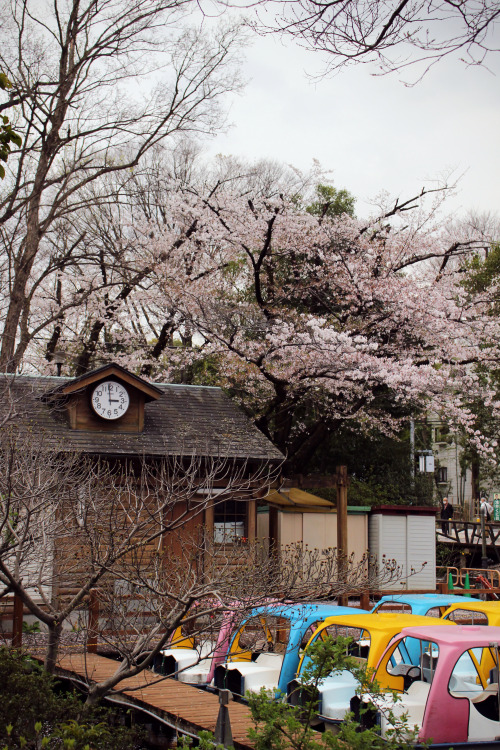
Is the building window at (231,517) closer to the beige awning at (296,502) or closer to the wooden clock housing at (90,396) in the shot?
the beige awning at (296,502)

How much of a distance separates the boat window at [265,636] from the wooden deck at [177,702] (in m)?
1.01

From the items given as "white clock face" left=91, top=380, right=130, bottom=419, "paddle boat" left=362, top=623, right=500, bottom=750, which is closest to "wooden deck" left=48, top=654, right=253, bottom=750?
"paddle boat" left=362, top=623, right=500, bottom=750

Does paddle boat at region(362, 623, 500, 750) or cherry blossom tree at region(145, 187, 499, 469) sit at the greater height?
cherry blossom tree at region(145, 187, 499, 469)

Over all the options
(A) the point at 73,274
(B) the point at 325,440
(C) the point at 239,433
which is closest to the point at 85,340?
(A) the point at 73,274

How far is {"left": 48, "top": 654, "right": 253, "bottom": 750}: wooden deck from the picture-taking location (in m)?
8.74

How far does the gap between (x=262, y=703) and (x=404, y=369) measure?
13.5m

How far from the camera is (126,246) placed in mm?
24406

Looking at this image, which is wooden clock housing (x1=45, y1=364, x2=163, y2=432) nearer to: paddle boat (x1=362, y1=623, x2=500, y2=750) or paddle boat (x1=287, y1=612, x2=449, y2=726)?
paddle boat (x1=287, y1=612, x2=449, y2=726)

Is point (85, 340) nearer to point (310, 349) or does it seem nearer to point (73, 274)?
point (73, 274)

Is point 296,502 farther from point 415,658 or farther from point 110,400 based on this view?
point 415,658

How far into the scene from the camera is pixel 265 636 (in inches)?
455

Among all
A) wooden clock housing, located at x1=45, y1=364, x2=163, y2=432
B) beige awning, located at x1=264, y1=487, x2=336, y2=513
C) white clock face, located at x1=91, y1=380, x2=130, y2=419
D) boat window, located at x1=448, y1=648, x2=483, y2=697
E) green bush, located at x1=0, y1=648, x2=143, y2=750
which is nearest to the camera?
green bush, located at x1=0, y1=648, x2=143, y2=750

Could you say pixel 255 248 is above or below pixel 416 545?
above

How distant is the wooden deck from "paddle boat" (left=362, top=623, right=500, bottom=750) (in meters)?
1.65
